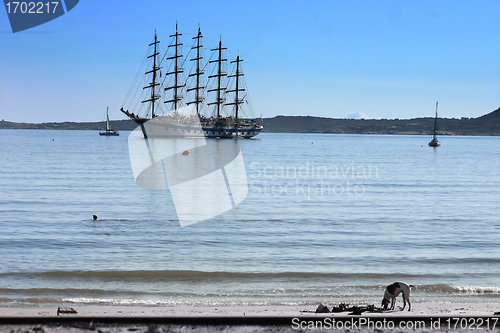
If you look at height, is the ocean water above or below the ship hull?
below

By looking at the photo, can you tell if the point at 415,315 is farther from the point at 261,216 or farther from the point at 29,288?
the point at 261,216

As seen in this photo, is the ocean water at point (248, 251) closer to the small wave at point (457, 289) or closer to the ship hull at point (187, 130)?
the small wave at point (457, 289)

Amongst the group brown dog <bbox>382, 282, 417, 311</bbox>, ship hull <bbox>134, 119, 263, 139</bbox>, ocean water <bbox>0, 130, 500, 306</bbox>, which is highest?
ship hull <bbox>134, 119, 263, 139</bbox>

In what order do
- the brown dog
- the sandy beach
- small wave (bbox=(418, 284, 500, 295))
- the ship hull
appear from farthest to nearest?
1. the ship hull
2. small wave (bbox=(418, 284, 500, 295))
3. the brown dog
4. the sandy beach

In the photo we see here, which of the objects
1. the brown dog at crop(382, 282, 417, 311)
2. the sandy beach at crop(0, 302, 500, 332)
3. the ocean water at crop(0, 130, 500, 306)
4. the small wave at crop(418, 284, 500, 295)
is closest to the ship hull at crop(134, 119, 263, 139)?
the ocean water at crop(0, 130, 500, 306)

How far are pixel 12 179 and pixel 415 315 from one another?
35.5 meters

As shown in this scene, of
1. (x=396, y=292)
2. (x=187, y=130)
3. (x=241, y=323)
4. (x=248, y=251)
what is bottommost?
(x=248, y=251)

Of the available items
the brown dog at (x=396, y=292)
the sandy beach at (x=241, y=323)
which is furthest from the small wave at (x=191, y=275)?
the sandy beach at (x=241, y=323)

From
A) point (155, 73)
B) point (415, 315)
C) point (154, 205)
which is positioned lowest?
point (154, 205)

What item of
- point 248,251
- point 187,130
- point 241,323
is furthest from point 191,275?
point 187,130

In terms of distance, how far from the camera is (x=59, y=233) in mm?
15953

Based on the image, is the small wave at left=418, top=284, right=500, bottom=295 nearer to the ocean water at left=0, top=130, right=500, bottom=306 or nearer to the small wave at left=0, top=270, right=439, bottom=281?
the ocean water at left=0, top=130, right=500, bottom=306

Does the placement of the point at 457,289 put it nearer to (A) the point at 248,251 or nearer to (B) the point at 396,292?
(B) the point at 396,292

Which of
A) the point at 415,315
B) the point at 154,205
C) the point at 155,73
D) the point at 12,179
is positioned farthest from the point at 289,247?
the point at 155,73
